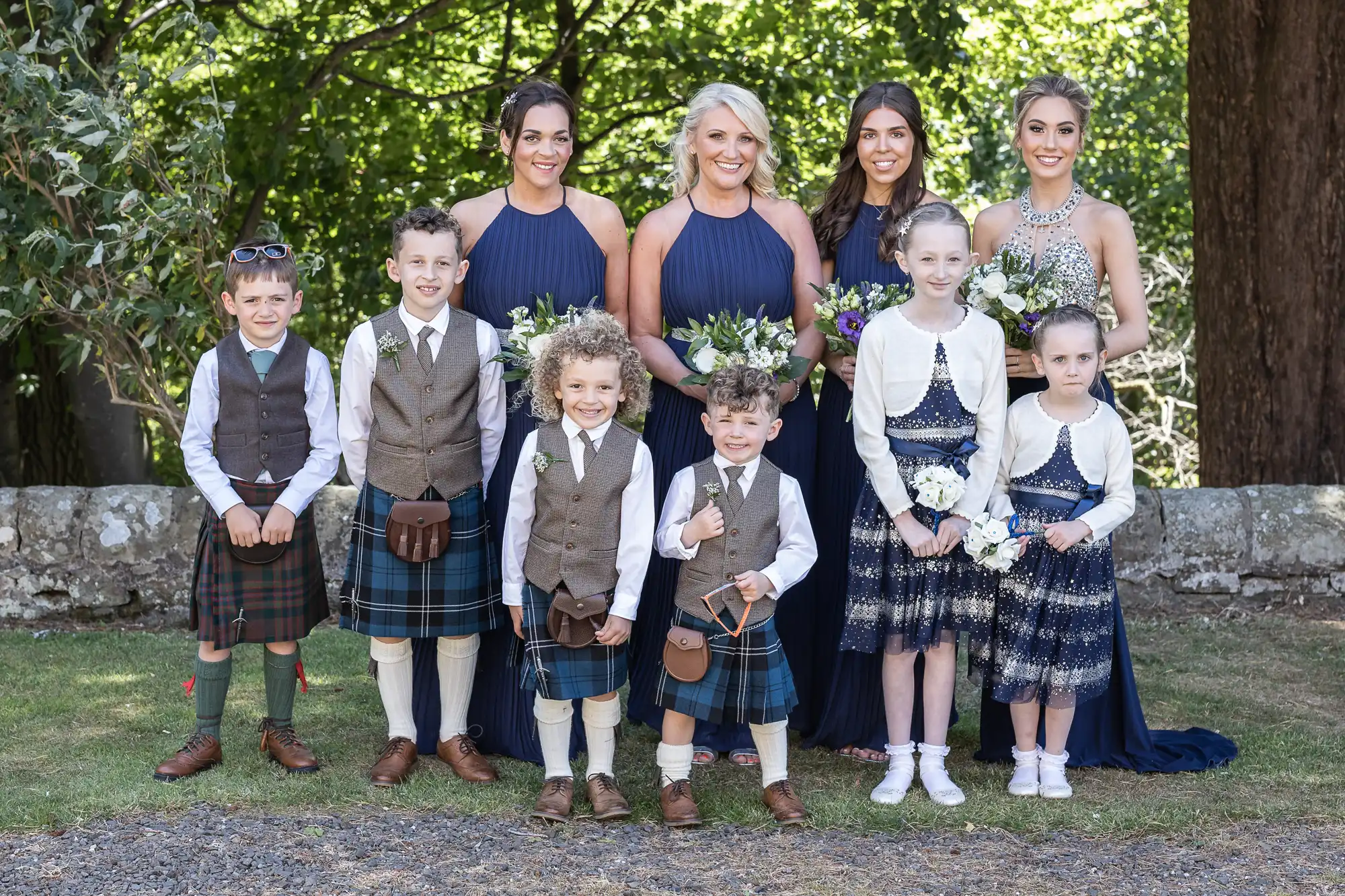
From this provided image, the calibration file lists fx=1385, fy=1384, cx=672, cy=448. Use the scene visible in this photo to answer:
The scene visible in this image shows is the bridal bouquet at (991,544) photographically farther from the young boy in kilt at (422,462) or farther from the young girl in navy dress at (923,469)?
the young boy in kilt at (422,462)

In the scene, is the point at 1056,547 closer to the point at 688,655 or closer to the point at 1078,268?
the point at 1078,268

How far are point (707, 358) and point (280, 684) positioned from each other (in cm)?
166

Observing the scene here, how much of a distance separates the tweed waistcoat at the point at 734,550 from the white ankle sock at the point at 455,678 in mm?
790

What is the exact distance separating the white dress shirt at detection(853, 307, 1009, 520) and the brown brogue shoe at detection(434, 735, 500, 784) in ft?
4.62

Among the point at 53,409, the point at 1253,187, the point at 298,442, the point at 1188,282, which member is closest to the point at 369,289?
the point at 53,409

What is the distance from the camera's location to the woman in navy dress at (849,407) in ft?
14.0

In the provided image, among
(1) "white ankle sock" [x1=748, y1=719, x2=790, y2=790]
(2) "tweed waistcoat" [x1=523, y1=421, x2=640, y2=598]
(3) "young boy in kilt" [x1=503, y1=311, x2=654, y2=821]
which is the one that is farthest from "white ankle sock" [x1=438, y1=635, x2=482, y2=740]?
(1) "white ankle sock" [x1=748, y1=719, x2=790, y2=790]

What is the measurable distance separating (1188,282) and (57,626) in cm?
972

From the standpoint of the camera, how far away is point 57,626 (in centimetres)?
599

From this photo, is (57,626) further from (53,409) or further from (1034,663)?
(1034,663)

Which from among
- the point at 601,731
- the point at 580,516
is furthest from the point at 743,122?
the point at 601,731

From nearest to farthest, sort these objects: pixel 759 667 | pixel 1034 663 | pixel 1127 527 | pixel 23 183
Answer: pixel 759 667 < pixel 1034 663 < pixel 23 183 < pixel 1127 527

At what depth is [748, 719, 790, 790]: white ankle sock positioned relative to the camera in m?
3.80

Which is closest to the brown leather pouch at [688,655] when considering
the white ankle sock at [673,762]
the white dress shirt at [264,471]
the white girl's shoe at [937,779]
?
the white ankle sock at [673,762]
